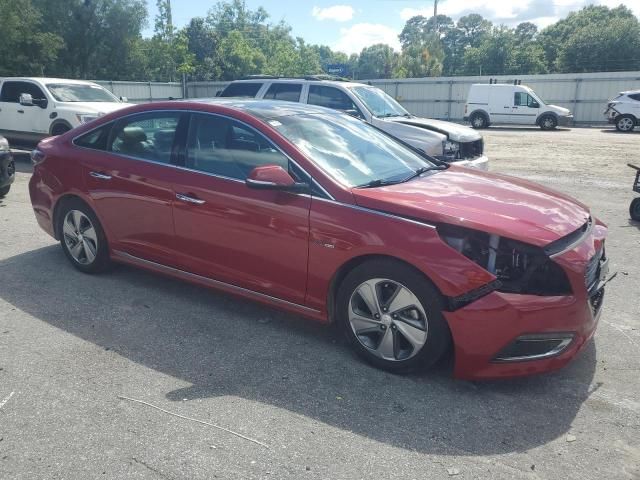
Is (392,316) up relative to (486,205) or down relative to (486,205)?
down

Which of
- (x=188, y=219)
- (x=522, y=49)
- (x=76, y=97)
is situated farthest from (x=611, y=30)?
(x=188, y=219)

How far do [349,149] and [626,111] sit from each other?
23.5 metres

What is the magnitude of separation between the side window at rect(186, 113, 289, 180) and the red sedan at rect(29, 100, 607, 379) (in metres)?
0.01

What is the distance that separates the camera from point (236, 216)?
155 inches

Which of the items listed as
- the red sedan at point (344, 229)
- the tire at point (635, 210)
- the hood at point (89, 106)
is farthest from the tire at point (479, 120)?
the red sedan at point (344, 229)

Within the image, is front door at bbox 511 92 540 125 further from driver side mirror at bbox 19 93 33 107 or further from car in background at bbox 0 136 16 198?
car in background at bbox 0 136 16 198

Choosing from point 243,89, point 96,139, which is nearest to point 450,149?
point 243,89

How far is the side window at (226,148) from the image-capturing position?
3969 mm

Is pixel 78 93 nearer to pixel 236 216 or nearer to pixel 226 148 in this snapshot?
pixel 226 148

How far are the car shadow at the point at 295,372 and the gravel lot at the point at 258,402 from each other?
0.01 m

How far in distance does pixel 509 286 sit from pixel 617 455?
3.27 feet

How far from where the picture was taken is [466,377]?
10.7 ft

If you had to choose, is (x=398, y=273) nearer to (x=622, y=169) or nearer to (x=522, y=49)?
(x=622, y=169)

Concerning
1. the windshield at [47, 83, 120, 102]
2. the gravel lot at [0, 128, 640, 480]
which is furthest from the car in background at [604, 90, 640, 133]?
the gravel lot at [0, 128, 640, 480]
